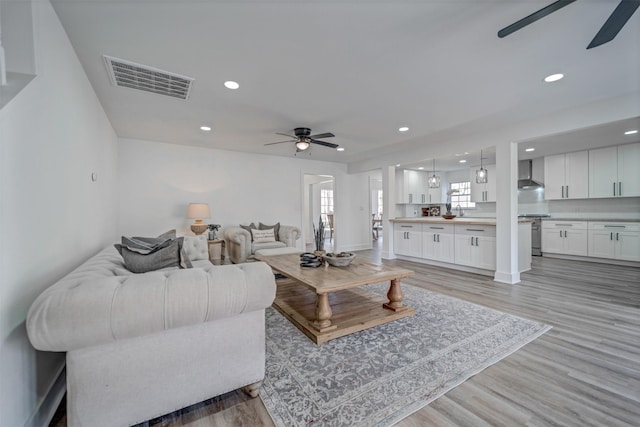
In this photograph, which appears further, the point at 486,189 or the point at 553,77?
the point at 486,189

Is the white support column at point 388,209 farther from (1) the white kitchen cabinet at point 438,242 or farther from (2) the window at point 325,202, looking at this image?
(2) the window at point 325,202

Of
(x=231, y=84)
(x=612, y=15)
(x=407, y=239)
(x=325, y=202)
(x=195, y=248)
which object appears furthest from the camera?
(x=325, y=202)

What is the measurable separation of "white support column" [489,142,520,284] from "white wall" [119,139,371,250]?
3919 mm

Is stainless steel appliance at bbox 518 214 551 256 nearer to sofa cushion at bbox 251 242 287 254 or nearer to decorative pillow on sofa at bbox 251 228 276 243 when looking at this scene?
sofa cushion at bbox 251 242 287 254

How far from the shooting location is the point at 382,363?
1951mm

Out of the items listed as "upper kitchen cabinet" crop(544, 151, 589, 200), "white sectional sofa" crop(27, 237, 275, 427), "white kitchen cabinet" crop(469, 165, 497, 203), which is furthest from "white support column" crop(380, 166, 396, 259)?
"white sectional sofa" crop(27, 237, 275, 427)

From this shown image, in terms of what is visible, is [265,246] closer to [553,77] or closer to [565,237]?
[553,77]

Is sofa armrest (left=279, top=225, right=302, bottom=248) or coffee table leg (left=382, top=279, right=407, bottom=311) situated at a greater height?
sofa armrest (left=279, top=225, right=302, bottom=248)

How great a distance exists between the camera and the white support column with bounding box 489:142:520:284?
4.04m

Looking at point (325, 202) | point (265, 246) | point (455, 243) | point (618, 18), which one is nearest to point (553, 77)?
point (618, 18)

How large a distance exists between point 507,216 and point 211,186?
17.9 ft

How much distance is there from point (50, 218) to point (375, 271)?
8.52ft

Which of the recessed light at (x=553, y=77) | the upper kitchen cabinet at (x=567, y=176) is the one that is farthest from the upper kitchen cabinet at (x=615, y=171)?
the recessed light at (x=553, y=77)

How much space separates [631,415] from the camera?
146 centimetres
